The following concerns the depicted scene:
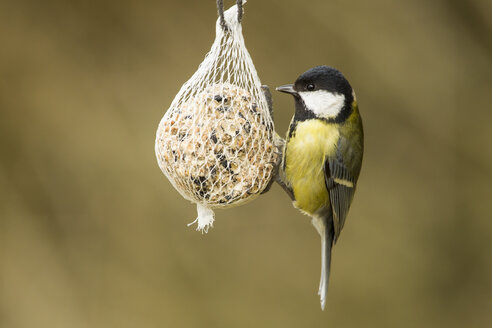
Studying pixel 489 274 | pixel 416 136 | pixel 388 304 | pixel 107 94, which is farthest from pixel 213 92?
pixel 489 274

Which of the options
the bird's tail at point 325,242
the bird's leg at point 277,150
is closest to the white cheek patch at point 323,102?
the bird's leg at point 277,150

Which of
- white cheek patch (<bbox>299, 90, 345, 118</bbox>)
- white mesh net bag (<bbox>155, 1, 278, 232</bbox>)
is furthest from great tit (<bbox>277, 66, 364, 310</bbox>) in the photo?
white mesh net bag (<bbox>155, 1, 278, 232</bbox>)

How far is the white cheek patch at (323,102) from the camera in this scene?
1928 millimetres

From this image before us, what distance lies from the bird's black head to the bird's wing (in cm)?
15

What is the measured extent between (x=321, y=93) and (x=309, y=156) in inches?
7.9

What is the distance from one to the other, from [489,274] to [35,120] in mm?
2454

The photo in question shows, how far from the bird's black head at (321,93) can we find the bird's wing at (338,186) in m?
0.15

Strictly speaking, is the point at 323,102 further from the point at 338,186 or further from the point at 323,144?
the point at 338,186

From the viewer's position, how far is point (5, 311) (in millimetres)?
3062

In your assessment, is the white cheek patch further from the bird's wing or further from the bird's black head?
the bird's wing

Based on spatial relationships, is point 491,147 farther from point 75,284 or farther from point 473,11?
point 75,284

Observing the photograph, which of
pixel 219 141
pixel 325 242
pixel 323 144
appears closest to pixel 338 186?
pixel 323 144

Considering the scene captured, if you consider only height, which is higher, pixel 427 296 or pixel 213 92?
pixel 213 92

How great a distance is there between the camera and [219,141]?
1761mm
